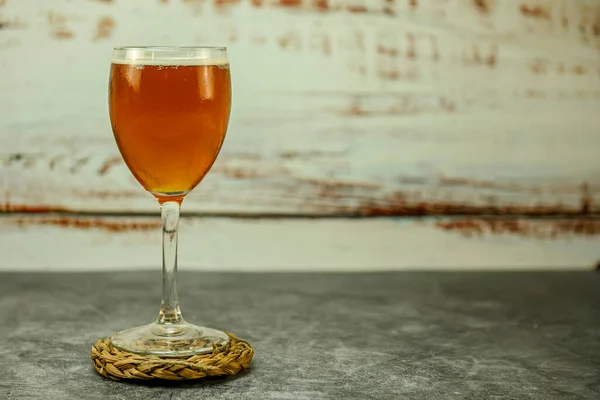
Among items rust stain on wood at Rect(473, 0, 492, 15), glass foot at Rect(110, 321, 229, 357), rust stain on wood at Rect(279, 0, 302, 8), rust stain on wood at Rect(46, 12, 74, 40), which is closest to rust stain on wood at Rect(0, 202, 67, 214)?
rust stain on wood at Rect(46, 12, 74, 40)

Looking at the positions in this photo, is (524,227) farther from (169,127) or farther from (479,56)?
(169,127)

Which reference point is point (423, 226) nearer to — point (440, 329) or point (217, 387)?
point (440, 329)

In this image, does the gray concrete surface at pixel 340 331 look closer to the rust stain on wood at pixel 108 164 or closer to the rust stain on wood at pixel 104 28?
the rust stain on wood at pixel 108 164

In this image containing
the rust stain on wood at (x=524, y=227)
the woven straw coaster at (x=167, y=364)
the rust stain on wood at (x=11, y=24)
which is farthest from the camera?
the rust stain on wood at (x=524, y=227)

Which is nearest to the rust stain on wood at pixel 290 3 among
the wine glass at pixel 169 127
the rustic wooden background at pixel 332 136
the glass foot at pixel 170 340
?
the rustic wooden background at pixel 332 136

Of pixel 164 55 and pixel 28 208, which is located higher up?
pixel 164 55

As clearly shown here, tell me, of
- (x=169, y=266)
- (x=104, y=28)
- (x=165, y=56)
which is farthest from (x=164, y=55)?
(x=104, y=28)
